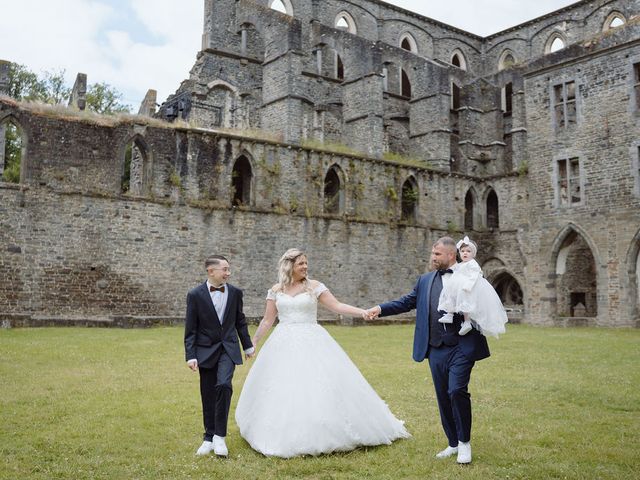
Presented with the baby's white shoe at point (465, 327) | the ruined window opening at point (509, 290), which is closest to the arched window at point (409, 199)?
the ruined window opening at point (509, 290)

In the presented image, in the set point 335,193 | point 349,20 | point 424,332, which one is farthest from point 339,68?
point 424,332

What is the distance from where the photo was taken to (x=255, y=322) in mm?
21906

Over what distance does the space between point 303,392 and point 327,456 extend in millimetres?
567

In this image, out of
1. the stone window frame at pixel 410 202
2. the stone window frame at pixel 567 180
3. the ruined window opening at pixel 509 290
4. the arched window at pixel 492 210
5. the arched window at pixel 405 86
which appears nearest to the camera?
the stone window frame at pixel 567 180

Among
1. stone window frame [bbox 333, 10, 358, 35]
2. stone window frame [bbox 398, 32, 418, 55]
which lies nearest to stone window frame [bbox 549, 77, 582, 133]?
stone window frame [bbox 333, 10, 358, 35]

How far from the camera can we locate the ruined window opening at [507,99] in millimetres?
34719

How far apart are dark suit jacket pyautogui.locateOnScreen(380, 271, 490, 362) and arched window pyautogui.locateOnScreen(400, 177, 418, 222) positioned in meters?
22.7

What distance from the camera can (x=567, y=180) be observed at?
25094 millimetres

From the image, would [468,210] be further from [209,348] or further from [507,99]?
[209,348]

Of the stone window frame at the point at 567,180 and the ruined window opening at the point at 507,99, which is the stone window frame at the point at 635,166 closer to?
the stone window frame at the point at 567,180

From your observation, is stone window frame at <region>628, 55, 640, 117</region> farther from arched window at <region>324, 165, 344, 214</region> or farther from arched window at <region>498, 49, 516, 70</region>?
arched window at <region>498, 49, 516, 70</region>

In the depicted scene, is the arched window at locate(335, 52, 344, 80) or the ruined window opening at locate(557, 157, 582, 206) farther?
the arched window at locate(335, 52, 344, 80)

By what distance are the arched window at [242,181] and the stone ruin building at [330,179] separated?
0.15 m

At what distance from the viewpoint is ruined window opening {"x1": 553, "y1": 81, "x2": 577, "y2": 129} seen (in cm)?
2503
